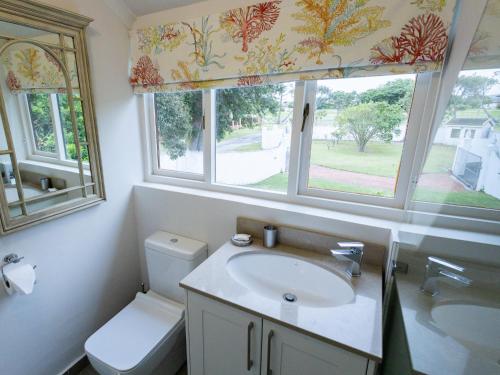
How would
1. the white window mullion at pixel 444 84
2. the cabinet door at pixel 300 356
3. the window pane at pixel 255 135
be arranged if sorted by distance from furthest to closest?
the window pane at pixel 255 135 → the white window mullion at pixel 444 84 → the cabinet door at pixel 300 356

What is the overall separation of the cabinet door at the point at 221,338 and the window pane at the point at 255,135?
0.82 metres

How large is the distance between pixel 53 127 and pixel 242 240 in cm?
121

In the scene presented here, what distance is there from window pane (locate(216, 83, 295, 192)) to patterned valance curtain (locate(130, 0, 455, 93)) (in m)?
0.14

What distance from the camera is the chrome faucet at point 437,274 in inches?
40.1

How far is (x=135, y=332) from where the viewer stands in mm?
1460

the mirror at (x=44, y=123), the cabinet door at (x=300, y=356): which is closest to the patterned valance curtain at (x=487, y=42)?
the cabinet door at (x=300, y=356)

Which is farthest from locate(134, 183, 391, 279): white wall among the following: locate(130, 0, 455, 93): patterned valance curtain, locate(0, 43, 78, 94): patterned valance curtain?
locate(0, 43, 78, 94): patterned valance curtain

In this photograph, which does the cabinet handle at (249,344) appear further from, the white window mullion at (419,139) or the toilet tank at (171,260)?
the white window mullion at (419,139)

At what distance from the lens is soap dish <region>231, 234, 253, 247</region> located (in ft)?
4.80

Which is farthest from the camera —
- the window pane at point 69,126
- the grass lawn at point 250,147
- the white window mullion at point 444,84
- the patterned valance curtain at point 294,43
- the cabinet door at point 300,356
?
the grass lawn at point 250,147

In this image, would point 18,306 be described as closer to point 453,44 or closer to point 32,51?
point 32,51

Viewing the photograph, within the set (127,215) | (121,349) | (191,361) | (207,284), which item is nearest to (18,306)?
(121,349)

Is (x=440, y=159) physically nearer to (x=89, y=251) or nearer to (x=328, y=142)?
(x=328, y=142)

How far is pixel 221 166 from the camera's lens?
1.81m
